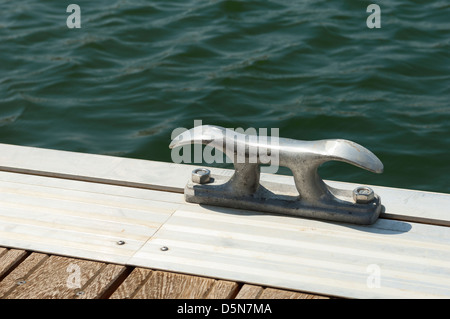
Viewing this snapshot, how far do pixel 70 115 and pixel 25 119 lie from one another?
12.1 inches

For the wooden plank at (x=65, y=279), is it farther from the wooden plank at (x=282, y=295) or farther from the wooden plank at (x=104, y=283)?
the wooden plank at (x=282, y=295)

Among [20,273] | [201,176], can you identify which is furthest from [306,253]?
[20,273]

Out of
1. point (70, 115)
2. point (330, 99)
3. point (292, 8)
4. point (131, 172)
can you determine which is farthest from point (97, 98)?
point (131, 172)

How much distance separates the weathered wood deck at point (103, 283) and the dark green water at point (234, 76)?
2.10m

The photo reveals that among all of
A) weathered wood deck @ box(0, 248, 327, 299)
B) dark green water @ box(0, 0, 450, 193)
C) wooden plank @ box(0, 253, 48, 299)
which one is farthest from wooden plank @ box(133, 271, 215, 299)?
dark green water @ box(0, 0, 450, 193)

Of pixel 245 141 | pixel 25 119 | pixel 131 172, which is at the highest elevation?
pixel 245 141

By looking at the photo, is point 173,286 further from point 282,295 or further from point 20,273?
point 20,273

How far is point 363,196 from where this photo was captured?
2352mm

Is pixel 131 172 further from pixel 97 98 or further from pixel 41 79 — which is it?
pixel 41 79

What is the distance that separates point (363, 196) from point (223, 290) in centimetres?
56

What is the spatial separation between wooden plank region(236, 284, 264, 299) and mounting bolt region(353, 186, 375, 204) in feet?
1.57

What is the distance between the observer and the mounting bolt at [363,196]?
2354 mm

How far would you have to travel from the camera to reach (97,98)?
5.05 metres

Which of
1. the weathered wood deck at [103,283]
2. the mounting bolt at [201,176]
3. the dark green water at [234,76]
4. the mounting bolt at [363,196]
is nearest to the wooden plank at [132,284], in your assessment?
the weathered wood deck at [103,283]
